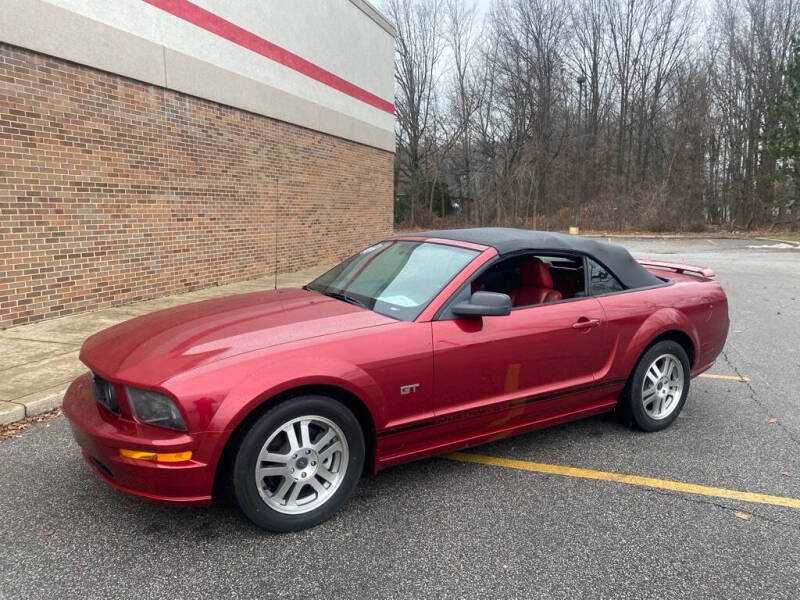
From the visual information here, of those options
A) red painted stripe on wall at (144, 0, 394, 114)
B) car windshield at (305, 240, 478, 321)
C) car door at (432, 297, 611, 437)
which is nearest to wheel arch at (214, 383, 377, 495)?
car door at (432, 297, 611, 437)

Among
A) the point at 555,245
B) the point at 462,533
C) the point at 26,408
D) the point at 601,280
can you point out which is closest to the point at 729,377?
the point at 601,280

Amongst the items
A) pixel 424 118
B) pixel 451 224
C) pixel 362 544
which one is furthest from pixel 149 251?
pixel 424 118

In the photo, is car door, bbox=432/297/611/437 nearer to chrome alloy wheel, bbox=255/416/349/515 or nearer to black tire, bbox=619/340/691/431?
black tire, bbox=619/340/691/431

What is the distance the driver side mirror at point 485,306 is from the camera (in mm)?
3096

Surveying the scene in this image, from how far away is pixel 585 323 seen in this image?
143 inches

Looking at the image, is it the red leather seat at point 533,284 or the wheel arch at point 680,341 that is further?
the wheel arch at point 680,341

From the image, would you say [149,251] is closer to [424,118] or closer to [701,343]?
[701,343]

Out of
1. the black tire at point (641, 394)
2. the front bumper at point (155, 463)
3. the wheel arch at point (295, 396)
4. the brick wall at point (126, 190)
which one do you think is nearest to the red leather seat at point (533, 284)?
the black tire at point (641, 394)

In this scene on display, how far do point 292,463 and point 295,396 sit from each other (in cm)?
32

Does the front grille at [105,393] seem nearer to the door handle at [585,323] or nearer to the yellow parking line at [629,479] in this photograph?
the yellow parking line at [629,479]

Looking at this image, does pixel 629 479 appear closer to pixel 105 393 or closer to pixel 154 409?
pixel 154 409

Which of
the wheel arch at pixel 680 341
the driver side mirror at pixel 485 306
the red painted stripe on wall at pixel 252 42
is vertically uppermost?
the red painted stripe on wall at pixel 252 42

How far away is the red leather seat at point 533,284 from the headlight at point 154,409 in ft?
7.83

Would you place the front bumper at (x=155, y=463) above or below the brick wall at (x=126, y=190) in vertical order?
below
